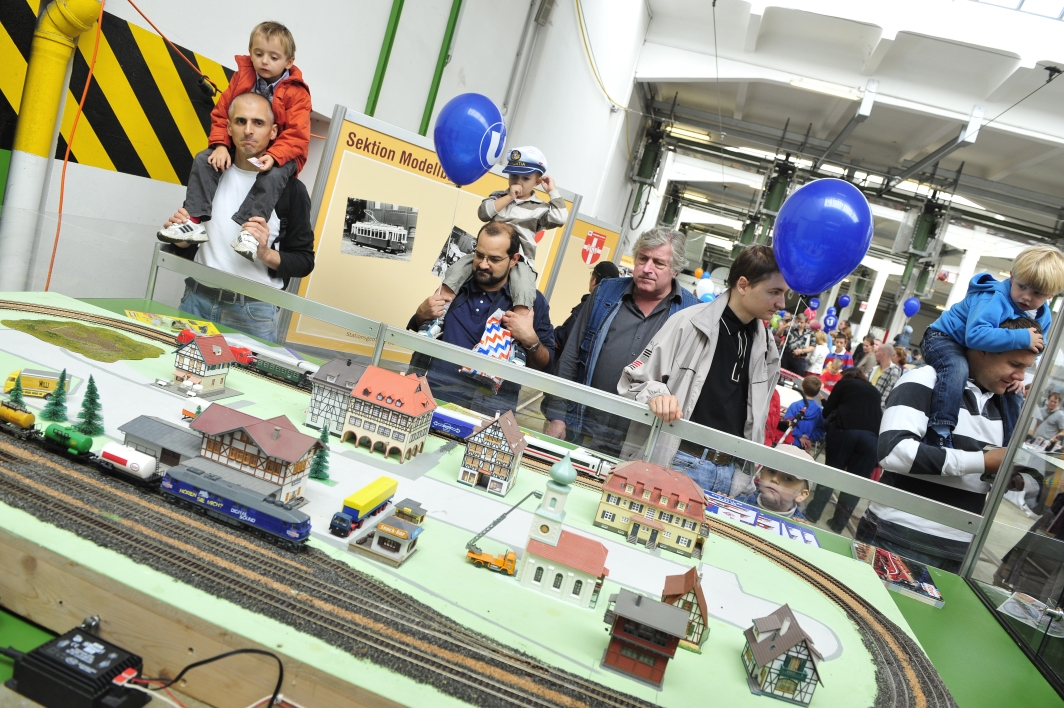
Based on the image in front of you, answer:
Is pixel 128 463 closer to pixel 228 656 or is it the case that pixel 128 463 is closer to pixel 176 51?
pixel 228 656

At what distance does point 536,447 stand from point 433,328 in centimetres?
123

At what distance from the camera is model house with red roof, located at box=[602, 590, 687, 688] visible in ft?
5.51

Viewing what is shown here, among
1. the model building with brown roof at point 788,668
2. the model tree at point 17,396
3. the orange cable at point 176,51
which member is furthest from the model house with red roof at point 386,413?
the orange cable at point 176,51

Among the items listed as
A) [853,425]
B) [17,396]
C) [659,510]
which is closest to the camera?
[17,396]

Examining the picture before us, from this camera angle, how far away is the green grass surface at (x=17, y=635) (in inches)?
54.9

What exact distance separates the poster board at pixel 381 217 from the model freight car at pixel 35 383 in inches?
115

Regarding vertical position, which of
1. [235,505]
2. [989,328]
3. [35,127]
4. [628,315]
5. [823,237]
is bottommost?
[235,505]

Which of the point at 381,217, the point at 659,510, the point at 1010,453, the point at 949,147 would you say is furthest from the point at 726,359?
the point at 949,147

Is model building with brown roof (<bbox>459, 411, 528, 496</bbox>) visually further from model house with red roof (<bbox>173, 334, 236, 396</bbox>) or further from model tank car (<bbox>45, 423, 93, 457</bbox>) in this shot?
model tank car (<bbox>45, 423, 93, 457</bbox>)

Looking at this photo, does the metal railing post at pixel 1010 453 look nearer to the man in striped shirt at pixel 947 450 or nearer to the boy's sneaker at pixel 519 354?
A: the man in striped shirt at pixel 947 450

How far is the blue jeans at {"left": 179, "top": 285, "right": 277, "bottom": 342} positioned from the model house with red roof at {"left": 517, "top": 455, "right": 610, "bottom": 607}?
7.23ft

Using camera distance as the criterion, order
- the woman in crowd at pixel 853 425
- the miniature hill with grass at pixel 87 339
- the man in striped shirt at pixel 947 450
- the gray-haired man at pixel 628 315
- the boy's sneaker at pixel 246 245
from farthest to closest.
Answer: the woman in crowd at pixel 853 425 → the gray-haired man at pixel 628 315 → the boy's sneaker at pixel 246 245 → the man in striped shirt at pixel 947 450 → the miniature hill with grass at pixel 87 339

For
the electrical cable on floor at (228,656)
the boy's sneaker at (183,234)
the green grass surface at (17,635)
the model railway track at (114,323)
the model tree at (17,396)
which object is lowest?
the green grass surface at (17,635)

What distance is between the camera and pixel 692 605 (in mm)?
1905
